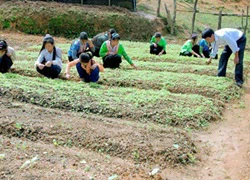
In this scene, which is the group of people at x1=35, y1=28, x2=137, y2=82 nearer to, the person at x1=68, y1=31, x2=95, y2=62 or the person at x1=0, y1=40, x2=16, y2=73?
the person at x1=68, y1=31, x2=95, y2=62

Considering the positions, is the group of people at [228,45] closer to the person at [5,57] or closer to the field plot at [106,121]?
the field plot at [106,121]

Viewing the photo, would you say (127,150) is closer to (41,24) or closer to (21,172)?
(21,172)

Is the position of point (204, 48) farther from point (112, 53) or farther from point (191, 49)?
point (112, 53)

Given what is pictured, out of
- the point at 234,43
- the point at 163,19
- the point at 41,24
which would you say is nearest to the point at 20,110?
the point at 234,43

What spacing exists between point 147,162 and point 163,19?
16393 millimetres

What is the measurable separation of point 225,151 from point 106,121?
1941 millimetres

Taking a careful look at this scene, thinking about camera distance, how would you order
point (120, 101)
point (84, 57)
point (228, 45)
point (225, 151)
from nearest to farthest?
point (225, 151), point (120, 101), point (84, 57), point (228, 45)

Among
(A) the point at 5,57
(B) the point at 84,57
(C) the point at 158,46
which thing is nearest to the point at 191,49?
(C) the point at 158,46

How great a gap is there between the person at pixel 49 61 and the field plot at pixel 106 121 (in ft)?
0.77

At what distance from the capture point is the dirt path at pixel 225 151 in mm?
5062

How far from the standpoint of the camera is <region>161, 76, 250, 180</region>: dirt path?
199 inches

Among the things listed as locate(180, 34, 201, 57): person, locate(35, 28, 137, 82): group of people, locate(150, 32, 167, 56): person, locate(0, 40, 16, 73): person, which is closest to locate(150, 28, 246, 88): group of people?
locate(35, 28, 137, 82): group of people

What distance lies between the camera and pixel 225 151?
19.0 feet

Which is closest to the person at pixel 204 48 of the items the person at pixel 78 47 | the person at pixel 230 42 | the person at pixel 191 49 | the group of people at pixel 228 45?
the person at pixel 191 49
